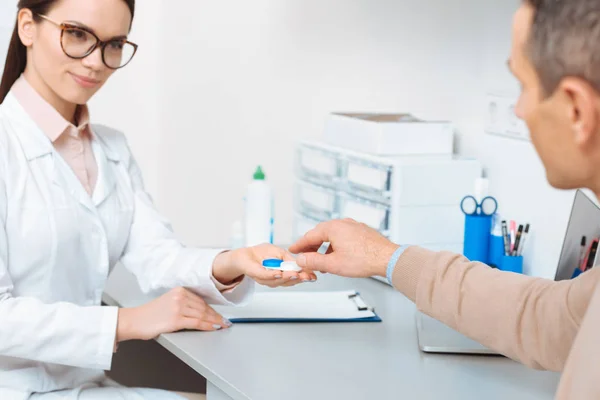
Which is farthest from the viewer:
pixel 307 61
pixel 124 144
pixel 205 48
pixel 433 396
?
pixel 205 48

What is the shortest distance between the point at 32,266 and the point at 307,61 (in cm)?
133

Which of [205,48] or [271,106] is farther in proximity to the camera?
[205,48]

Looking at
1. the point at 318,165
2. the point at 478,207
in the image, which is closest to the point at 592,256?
the point at 478,207

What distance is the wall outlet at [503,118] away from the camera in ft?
6.56

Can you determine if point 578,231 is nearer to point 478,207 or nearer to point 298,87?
point 478,207

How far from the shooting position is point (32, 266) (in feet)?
5.04

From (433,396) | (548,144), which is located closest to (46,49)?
(433,396)

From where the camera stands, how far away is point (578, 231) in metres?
1.53

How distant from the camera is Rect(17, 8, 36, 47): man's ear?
1613mm

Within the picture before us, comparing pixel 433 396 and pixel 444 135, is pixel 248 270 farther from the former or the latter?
pixel 444 135

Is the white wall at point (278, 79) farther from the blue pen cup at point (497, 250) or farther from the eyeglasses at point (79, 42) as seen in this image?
the eyeglasses at point (79, 42)

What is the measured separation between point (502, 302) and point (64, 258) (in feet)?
2.68

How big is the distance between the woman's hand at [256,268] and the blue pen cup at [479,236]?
500 mm

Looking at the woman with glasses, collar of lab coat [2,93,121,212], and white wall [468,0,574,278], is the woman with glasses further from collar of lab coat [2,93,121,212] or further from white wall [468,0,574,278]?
white wall [468,0,574,278]
